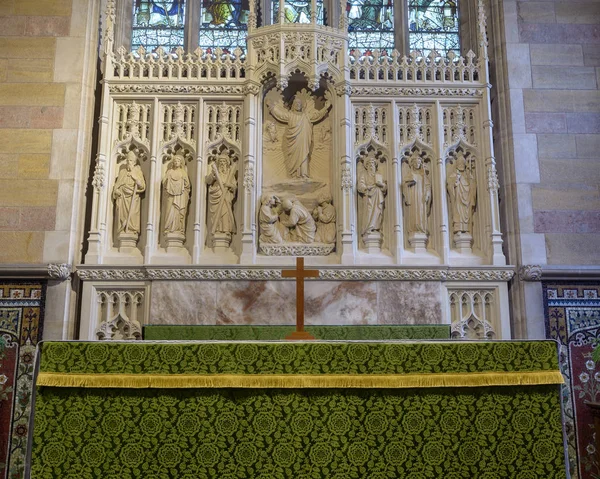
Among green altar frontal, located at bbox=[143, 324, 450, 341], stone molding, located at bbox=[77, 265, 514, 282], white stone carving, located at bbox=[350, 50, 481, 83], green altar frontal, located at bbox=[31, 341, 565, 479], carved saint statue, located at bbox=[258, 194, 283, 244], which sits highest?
white stone carving, located at bbox=[350, 50, 481, 83]

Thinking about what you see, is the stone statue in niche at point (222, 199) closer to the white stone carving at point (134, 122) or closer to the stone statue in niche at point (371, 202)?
the white stone carving at point (134, 122)

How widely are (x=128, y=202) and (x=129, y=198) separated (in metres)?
0.05

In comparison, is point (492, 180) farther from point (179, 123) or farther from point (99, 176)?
point (99, 176)

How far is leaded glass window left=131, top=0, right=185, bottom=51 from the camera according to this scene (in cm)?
952

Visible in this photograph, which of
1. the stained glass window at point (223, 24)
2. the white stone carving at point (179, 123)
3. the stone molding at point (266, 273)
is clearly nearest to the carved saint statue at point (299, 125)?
the white stone carving at point (179, 123)

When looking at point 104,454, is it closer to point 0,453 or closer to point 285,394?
point 285,394

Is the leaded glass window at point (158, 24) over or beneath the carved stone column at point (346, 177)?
Answer: over

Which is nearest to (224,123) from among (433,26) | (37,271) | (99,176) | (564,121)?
(99,176)

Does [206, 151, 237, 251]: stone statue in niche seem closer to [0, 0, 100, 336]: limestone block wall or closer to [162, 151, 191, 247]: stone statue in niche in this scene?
[162, 151, 191, 247]: stone statue in niche

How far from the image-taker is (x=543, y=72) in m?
8.36

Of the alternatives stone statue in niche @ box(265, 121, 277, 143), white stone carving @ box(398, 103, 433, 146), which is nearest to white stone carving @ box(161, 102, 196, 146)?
stone statue in niche @ box(265, 121, 277, 143)

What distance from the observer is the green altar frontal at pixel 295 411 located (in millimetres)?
4043

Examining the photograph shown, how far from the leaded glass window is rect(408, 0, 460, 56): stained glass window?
3504 millimetres

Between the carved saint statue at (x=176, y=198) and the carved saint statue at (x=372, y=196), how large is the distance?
86.9 inches
